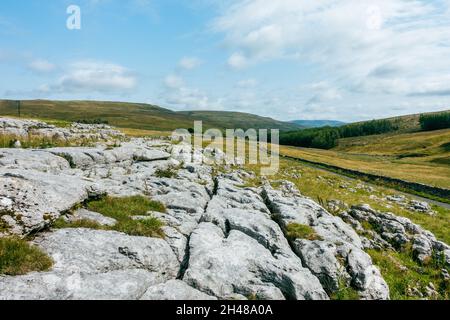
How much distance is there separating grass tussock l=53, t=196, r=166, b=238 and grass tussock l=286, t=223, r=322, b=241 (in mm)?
6437

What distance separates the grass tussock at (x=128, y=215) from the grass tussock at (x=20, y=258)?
81.0 inches

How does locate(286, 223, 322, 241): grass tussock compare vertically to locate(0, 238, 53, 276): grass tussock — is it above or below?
below

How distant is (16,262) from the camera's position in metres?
9.09

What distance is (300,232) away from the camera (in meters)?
15.9

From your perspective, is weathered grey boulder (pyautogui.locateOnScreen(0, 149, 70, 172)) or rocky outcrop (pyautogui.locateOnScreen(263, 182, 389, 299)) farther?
weathered grey boulder (pyautogui.locateOnScreen(0, 149, 70, 172))

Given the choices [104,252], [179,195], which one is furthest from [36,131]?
[104,252]

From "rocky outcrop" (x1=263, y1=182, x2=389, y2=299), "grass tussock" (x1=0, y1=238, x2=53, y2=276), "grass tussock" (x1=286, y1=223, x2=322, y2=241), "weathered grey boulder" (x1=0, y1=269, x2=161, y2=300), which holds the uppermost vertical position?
"grass tussock" (x1=0, y1=238, x2=53, y2=276)

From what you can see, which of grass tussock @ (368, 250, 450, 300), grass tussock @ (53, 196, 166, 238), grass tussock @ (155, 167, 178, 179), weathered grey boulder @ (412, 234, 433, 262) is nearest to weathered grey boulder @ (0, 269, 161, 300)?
grass tussock @ (53, 196, 166, 238)

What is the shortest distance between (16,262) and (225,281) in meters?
6.30

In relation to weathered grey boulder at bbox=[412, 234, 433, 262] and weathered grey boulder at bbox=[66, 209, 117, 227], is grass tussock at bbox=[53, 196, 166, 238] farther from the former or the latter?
weathered grey boulder at bbox=[412, 234, 433, 262]

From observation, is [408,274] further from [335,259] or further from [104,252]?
[104,252]

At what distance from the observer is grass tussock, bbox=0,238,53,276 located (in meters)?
8.88

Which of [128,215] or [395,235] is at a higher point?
[128,215]

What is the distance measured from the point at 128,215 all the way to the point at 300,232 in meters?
8.30
